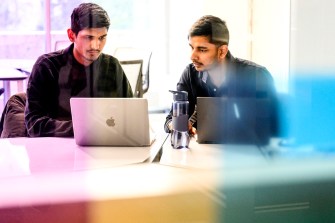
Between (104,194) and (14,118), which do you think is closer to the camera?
(104,194)

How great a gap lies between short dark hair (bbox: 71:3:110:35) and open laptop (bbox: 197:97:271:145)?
0.85 metres

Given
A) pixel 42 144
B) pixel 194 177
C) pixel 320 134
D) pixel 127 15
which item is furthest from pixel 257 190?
pixel 127 15

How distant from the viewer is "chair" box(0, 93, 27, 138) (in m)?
2.10

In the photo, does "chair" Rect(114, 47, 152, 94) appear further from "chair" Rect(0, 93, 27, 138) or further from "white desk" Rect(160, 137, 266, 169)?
"white desk" Rect(160, 137, 266, 169)

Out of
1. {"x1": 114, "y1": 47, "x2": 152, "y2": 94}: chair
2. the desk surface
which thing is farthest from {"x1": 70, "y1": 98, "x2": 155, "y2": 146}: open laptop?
{"x1": 114, "y1": 47, "x2": 152, "y2": 94}: chair

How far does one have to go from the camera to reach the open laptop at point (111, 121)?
1.59 meters

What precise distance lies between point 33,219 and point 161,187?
34 cm

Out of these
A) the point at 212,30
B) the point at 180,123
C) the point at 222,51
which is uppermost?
the point at 212,30

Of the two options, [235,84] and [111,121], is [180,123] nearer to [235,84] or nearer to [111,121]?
[111,121]

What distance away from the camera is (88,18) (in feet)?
A: 7.30

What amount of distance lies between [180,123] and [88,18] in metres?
0.89

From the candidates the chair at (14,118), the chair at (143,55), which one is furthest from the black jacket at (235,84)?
the chair at (143,55)

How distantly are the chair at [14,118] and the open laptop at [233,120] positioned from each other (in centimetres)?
89

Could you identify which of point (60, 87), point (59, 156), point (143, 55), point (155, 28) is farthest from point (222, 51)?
point (155, 28)
